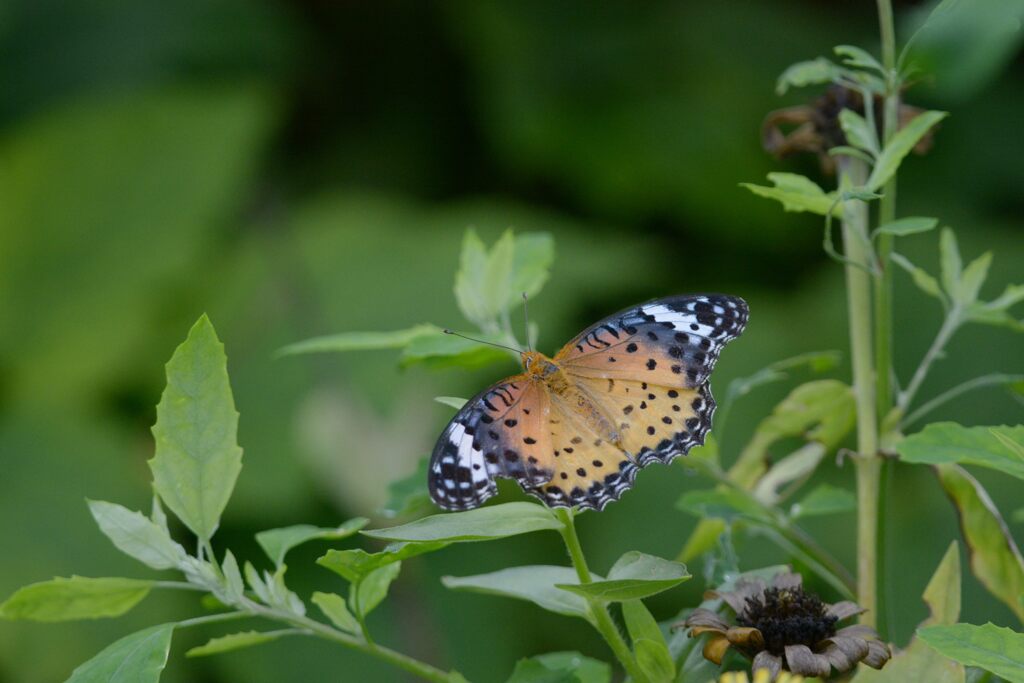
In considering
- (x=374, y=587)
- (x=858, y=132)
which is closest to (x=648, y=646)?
(x=374, y=587)

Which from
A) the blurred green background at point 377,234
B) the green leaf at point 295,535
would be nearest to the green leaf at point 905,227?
the green leaf at point 295,535

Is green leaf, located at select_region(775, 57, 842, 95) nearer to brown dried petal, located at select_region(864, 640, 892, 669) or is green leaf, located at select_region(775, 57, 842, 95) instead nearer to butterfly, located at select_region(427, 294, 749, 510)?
butterfly, located at select_region(427, 294, 749, 510)

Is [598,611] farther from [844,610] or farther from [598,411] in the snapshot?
[598,411]

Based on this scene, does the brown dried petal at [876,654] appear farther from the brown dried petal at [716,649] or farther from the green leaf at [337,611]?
the green leaf at [337,611]

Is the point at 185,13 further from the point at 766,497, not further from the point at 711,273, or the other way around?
the point at 766,497

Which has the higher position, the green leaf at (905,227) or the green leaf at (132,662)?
the green leaf at (905,227)

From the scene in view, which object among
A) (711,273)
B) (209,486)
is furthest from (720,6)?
(209,486)
